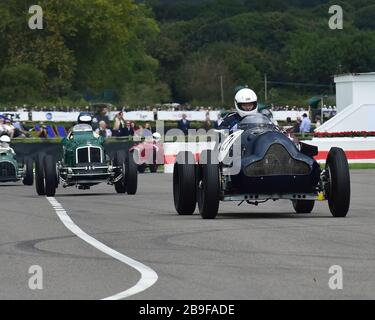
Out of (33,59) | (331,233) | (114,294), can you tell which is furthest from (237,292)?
(33,59)

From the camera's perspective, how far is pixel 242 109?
19.8 m

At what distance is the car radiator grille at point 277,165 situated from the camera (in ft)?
60.1

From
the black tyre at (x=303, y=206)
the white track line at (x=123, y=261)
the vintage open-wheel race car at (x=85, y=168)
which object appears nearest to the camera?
the white track line at (x=123, y=261)

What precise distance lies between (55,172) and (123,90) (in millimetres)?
97555

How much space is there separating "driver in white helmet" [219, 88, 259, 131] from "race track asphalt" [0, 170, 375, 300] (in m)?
1.30

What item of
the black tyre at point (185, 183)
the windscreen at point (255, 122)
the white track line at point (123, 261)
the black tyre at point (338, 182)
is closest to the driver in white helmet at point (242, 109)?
the windscreen at point (255, 122)

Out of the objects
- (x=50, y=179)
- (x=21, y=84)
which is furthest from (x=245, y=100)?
(x=21, y=84)

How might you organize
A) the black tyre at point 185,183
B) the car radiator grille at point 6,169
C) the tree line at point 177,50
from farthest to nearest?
the tree line at point 177,50, the car radiator grille at point 6,169, the black tyre at point 185,183

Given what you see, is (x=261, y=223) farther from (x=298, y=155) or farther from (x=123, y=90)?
(x=123, y=90)

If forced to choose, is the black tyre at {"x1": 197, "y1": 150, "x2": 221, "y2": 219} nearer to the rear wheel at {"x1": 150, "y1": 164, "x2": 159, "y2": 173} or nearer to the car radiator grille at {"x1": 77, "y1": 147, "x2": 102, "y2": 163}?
the car radiator grille at {"x1": 77, "y1": 147, "x2": 102, "y2": 163}

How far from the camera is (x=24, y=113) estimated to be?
7644 cm

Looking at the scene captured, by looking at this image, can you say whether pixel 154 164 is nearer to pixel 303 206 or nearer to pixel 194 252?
pixel 303 206

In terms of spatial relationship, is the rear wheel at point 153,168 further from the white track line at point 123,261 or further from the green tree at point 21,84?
the green tree at point 21,84

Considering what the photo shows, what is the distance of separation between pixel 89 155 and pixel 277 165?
424 inches
